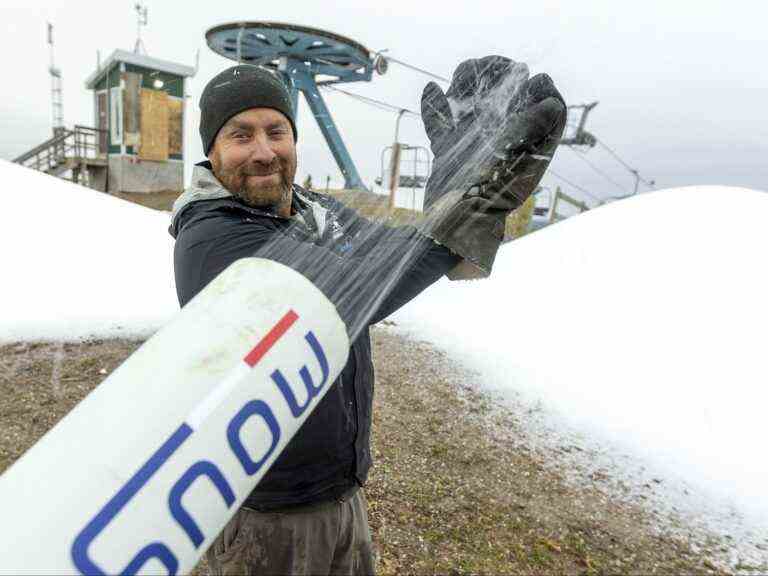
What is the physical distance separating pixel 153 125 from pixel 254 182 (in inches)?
683

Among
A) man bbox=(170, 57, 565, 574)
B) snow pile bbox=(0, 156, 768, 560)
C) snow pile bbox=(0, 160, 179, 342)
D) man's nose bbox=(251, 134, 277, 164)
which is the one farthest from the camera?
snow pile bbox=(0, 160, 179, 342)

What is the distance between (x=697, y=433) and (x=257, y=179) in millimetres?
4620

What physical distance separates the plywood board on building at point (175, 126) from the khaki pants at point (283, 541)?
17.9 m

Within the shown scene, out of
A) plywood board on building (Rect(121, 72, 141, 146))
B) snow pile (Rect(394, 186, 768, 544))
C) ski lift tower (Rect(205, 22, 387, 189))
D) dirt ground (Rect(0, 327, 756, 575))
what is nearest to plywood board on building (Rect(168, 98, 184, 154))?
plywood board on building (Rect(121, 72, 141, 146))

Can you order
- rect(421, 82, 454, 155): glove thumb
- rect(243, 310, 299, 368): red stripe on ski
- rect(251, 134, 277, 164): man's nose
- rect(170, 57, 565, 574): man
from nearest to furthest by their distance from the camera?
rect(243, 310, 299, 368): red stripe on ski → rect(170, 57, 565, 574): man → rect(251, 134, 277, 164): man's nose → rect(421, 82, 454, 155): glove thumb

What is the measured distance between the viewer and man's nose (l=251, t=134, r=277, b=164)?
4.96 ft

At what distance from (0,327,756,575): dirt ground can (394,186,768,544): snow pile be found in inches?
33.7

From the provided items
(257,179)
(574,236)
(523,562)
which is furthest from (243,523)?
(574,236)

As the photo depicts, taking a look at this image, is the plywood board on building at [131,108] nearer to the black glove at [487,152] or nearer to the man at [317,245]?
the man at [317,245]

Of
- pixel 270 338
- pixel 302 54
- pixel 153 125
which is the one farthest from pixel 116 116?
pixel 270 338

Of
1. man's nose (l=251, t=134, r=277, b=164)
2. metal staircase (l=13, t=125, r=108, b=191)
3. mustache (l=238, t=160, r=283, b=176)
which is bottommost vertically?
metal staircase (l=13, t=125, r=108, b=191)

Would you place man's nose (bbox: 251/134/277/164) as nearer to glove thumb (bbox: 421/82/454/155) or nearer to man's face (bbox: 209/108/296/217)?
man's face (bbox: 209/108/296/217)

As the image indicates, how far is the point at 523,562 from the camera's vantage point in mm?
2857

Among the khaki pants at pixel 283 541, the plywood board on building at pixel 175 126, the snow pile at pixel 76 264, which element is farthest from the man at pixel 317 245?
the plywood board on building at pixel 175 126
